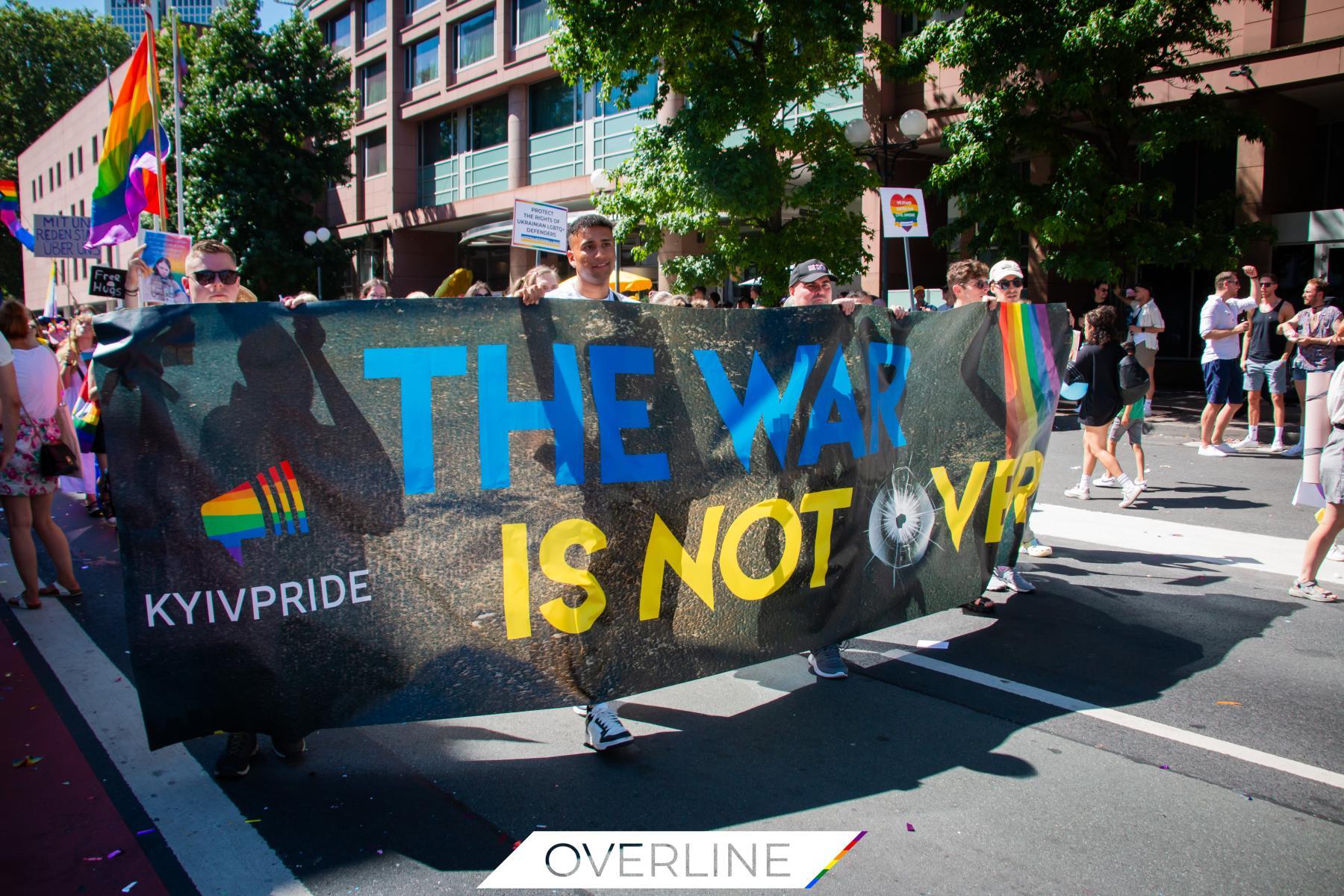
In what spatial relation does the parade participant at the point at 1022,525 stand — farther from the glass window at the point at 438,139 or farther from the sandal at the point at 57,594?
the glass window at the point at 438,139

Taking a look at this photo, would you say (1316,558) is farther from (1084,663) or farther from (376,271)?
(376,271)

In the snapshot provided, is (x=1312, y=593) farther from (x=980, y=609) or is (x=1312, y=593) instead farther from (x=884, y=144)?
(x=884, y=144)

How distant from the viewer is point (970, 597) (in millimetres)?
5148

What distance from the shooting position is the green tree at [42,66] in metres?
59.3

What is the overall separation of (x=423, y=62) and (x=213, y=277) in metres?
31.9

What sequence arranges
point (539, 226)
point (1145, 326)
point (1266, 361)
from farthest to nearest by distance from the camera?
point (1145, 326) < point (1266, 361) < point (539, 226)

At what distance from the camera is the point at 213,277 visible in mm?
4422

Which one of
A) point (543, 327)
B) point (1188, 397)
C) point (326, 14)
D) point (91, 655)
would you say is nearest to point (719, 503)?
point (543, 327)

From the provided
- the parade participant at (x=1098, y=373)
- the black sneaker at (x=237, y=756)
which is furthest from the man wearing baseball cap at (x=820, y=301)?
the parade participant at (x=1098, y=373)

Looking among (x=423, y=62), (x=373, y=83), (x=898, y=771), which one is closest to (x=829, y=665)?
(x=898, y=771)

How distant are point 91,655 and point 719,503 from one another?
142 inches

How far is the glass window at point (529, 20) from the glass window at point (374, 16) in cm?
891

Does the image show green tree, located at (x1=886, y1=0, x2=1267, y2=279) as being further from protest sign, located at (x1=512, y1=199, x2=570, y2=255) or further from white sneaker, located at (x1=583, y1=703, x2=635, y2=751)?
white sneaker, located at (x1=583, y1=703, x2=635, y2=751)

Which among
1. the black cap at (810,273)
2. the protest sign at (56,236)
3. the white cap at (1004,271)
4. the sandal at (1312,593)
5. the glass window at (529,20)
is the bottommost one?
the sandal at (1312,593)
